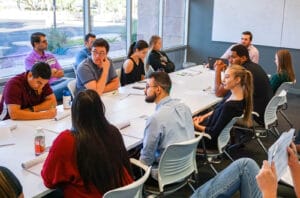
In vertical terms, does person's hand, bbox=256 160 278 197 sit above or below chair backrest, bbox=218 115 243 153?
above

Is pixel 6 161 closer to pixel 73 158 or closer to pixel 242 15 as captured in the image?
pixel 73 158

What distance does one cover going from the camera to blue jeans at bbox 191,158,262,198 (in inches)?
88.0

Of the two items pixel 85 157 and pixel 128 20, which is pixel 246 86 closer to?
pixel 85 157

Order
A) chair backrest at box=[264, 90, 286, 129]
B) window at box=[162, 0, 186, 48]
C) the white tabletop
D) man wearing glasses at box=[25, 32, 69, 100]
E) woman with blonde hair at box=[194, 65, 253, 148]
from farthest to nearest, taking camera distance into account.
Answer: window at box=[162, 0, 186, 48] → man wearing glasses at box=[25, 32, 69, 100] → chair backrest at box=[264, 90, 286, 129] → woman with blonde hair at box=[194, 65, 253, 148] → the white tabletop

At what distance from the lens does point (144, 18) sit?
7.83m

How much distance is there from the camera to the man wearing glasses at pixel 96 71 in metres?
3.81

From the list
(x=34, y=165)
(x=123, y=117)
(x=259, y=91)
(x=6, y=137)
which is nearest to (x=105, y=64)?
(x=123, y=117)

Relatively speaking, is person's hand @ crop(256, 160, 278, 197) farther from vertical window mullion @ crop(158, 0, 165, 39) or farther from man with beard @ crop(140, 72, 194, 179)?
vertical window mullion @ crop(158, 0, 165, 39)

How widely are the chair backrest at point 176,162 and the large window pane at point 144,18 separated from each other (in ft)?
16.9

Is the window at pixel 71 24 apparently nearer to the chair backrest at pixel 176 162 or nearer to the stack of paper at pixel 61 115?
the stack of paper at pixel 61 115

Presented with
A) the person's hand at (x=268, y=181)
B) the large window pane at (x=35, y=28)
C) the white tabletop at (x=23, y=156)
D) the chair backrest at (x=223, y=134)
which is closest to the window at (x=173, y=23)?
the large window pane at (x=35, y=28)

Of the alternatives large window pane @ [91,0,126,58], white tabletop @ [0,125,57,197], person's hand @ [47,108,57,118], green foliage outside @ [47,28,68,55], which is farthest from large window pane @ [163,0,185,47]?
white tabletop @ [0,125,57,197]

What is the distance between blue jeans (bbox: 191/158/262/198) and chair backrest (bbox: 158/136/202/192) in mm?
302

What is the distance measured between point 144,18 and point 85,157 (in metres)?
6.26
